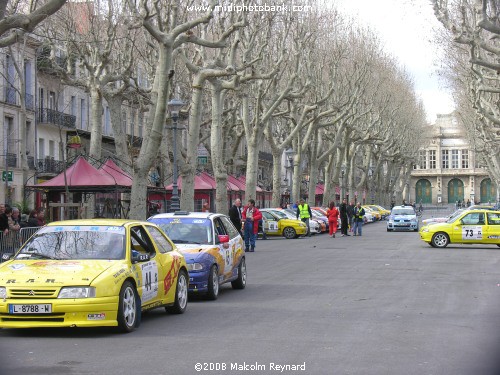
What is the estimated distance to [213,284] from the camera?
1450 centimetres

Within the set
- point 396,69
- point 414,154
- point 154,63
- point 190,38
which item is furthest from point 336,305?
point 414,154

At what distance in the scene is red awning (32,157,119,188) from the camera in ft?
92.8

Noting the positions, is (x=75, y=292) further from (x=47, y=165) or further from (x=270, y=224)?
(x=47, y=165)

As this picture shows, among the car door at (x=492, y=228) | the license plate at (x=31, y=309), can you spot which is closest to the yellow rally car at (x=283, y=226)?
the car door at (x=492, y=228)

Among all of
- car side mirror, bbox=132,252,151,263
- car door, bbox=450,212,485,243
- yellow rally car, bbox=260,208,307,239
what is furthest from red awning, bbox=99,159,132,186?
car side mirror, bbox=132,252,151,263

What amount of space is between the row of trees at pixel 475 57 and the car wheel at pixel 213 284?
41.3 ft

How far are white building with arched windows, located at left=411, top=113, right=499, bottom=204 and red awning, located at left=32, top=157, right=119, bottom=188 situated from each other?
5001 inches

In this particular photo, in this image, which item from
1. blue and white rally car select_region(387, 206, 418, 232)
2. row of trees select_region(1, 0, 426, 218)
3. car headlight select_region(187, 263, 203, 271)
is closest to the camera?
car headlight select_region(187, 263, 203, 271)

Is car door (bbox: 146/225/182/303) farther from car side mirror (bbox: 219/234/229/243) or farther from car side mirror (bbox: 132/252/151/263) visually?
car side mirror (bbox: 219/234/229/243)

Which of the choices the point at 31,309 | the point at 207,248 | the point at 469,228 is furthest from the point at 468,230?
the point at 31,309

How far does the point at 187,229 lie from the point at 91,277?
5.27 meters

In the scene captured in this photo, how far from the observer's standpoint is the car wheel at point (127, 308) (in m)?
10.4

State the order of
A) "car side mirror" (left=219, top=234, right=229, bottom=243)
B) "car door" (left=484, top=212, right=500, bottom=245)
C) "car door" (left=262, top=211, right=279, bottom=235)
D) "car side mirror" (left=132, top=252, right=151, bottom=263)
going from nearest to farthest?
"car side mirror" (left=132, top=252, right=151, bottom=263) < "car side mirror" (left=219, top=234, right=229, bottom=243) < "car door" (left=484, top=212, right=500, bottom=245) < "car door" (left=262, top=211, right=279, bottom=235)

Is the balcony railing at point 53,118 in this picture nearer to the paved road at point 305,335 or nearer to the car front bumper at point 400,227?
the car front bumper at point 400,227
